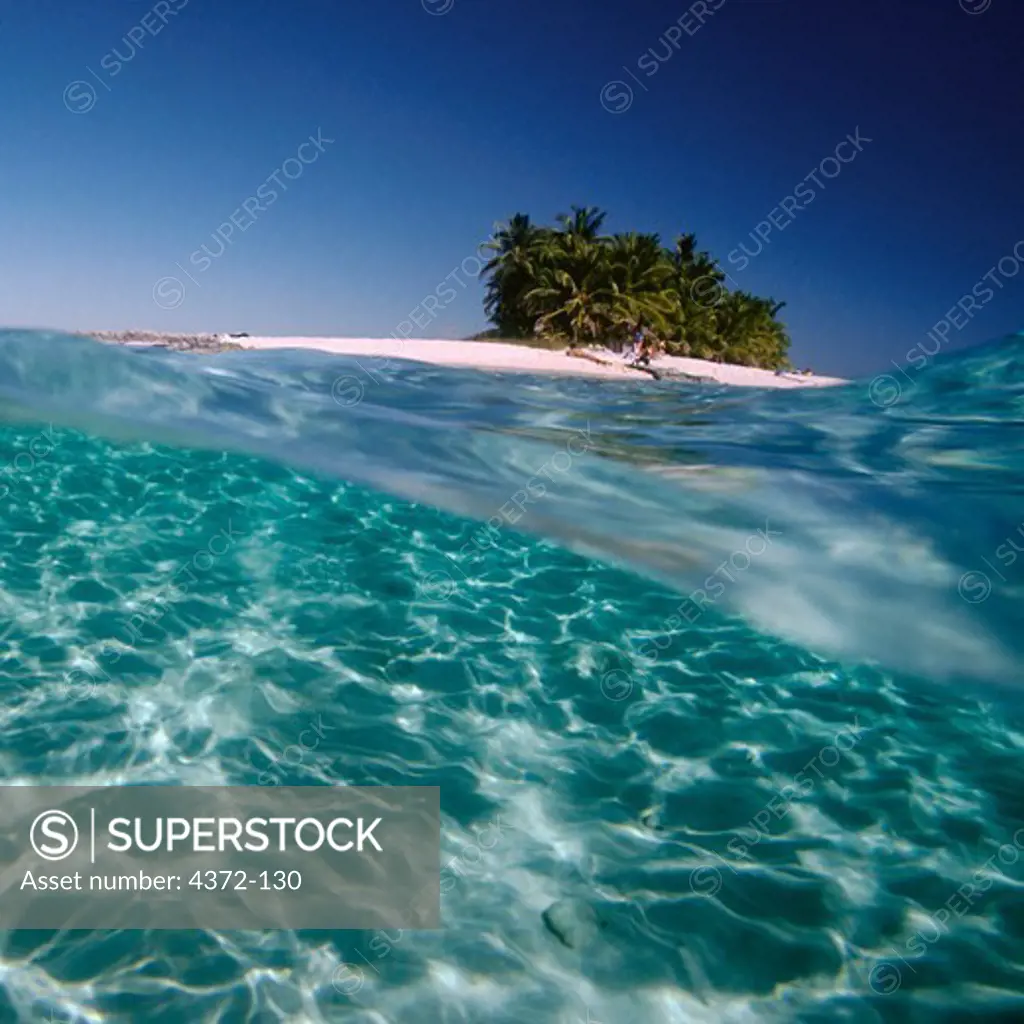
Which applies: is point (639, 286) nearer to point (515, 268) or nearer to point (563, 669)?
point (515, 268)

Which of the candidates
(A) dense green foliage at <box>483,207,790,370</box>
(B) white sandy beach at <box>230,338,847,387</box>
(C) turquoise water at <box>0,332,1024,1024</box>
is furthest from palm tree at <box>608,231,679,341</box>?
(C) turquoise water at <box>0,332,1024,1024</box>

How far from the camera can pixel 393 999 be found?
375cm

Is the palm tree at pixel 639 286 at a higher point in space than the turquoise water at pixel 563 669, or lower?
higher

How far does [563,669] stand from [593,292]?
32475 millimetres

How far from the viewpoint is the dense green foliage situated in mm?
36031

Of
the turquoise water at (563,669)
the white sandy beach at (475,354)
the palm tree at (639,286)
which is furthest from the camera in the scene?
the palm tree at (639,286)

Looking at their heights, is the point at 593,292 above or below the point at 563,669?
above

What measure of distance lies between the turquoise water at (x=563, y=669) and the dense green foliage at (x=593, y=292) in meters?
23.5

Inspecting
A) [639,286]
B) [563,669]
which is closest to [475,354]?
[563,669]

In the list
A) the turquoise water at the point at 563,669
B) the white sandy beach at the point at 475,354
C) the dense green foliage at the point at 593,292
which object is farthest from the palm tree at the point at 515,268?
the turquoise water at the point at 563,669

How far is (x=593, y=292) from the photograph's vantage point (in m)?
36.7

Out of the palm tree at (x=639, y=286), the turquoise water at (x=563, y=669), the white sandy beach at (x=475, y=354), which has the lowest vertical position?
the turquoise water at (x=563, y=669)

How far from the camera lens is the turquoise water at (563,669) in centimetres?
398

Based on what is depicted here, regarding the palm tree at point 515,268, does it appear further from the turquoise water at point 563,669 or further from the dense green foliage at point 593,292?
the turquoise water at point 563,669
